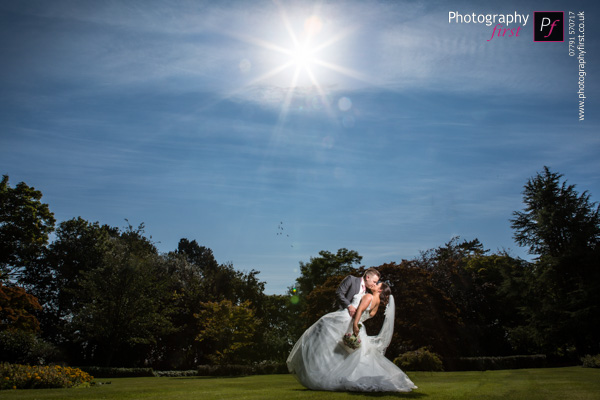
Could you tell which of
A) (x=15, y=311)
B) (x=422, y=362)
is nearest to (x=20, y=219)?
(x=15, y=311)

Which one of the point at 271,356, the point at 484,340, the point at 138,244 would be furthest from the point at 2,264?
the point at 484,340

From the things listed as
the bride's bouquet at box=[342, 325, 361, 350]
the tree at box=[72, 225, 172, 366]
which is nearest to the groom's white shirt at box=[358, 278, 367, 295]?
the bride's bouquet at box=[342, 325, 361, 350]

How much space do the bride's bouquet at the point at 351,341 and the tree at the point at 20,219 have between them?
37.3m

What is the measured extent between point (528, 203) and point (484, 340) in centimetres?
1398

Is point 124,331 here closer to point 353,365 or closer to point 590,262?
point 353,365

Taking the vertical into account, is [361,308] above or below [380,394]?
above

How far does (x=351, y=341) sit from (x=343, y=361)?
0.51 metres

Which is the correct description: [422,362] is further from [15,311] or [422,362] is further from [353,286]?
[15,311]

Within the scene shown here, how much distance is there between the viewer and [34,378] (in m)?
16.0

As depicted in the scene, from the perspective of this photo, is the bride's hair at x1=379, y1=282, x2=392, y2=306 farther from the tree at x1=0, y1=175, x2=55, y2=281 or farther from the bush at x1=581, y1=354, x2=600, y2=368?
the tree at x1=0, y1=175, x2=55, y2=281

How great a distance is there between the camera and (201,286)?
153ft

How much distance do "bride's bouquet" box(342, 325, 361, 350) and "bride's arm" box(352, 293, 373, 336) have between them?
14 cm

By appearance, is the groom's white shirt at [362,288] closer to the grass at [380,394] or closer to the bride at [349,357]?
the bride at [349,357]

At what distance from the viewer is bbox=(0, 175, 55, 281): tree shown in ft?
122
